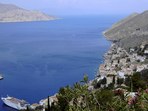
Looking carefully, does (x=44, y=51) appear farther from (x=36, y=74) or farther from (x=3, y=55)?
(x=36, y=74)

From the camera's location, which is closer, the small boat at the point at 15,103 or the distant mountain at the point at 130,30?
the small boat at the point at 15,103

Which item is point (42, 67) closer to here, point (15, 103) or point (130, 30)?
point (15, 103)

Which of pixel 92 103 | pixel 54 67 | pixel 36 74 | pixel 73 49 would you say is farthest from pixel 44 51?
pixel 92 103

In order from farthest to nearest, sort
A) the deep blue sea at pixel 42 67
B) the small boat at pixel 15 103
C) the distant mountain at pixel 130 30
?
the distant mountain at pixel 130 30
the deep blue sea at pixel 42 67
the small boat at pixel 15 103

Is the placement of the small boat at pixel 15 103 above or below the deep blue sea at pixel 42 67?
above

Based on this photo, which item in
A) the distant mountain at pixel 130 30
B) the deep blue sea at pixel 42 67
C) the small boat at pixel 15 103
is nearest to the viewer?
the small boat at pixel 15 103

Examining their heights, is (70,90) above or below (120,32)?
above

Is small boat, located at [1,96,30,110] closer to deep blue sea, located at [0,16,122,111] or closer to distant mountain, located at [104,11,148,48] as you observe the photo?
deep blue sea, located at [0,16,122,111]

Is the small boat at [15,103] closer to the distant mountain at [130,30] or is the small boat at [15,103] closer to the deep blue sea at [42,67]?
the deep blue sea at [42,67]

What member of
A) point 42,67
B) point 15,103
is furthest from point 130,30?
point 15,103

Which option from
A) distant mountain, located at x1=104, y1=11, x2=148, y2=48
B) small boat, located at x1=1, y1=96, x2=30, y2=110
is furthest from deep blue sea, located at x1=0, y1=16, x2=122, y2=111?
distant mountain, located at x1=104, y1=11, x2=148, y2=48

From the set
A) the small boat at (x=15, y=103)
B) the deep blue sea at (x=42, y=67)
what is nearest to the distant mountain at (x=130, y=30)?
the deep blue sea at (x=42, y=67)
